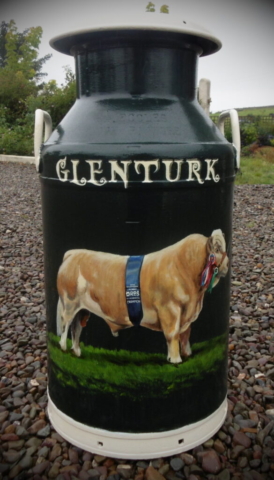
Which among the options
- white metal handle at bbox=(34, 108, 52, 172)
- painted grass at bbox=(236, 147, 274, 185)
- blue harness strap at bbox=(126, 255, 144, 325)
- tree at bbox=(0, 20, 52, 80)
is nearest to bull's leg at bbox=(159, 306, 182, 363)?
blue harness strap at bbox=(126, 255, 144, 325)

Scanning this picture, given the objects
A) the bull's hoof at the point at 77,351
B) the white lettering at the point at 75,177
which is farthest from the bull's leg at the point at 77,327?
the white lettering at the point at 75,177

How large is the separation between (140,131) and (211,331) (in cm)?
98

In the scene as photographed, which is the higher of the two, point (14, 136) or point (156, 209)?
point (156, 209)

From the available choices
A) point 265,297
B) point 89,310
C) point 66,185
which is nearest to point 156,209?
point 66,185

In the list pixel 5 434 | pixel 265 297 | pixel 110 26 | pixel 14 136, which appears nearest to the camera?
pixel 110 26

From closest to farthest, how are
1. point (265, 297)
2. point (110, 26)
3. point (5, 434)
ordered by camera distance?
point (110, 26)
point (5, 434)
point (265, 297)

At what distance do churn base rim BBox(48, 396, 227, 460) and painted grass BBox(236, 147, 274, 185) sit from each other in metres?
8.05

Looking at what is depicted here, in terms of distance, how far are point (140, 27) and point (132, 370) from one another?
1467 millimetres

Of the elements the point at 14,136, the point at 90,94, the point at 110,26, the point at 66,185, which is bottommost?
the point at 14,136

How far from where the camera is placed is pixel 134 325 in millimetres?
2127

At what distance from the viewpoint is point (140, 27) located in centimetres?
202

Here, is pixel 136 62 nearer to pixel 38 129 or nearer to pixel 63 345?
pixel 38 129

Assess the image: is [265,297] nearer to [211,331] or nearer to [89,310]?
[211,331]

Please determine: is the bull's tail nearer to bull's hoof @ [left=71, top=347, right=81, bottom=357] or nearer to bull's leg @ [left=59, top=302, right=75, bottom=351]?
bull's leg @ [left=59, top=302, right=75, bottom=351]
